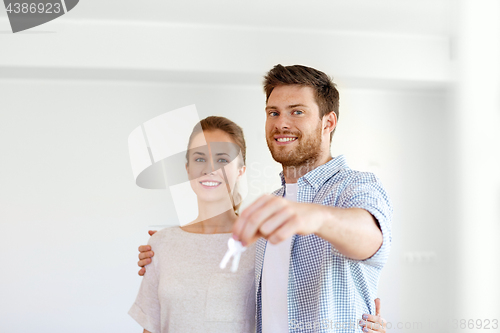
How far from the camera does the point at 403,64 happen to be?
2473mm

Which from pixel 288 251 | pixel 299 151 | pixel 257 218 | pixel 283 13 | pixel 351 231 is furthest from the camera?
pixel 283 13

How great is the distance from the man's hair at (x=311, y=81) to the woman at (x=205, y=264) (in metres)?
0.20

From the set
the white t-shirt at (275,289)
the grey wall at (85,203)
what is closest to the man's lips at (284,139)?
the white t-shirt at (275,289)

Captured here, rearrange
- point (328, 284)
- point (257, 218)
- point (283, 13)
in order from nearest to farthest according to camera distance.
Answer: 1. point (257, 218)
2. point (328, 284)
3. point (283, 13)

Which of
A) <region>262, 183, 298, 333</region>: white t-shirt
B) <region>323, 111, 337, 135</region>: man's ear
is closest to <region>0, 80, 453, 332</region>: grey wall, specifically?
<region>323, 111, 337, 135</region>: man's ear

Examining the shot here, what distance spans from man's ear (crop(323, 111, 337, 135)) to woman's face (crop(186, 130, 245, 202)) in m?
0.27

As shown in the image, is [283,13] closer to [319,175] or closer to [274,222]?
[319,175]

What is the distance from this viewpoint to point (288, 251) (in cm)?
98

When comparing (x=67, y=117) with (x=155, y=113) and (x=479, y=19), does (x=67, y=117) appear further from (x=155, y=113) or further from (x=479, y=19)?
(x=479, y=19)

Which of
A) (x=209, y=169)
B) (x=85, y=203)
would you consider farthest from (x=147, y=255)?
(x=85, y=203)

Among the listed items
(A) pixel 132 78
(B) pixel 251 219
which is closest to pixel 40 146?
(A) pixel 132 78

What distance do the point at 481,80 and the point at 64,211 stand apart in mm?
2353

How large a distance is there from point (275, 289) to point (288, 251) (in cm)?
8

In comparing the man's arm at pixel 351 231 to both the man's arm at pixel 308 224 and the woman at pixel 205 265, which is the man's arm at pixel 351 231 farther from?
the woman at pixel 205 265
